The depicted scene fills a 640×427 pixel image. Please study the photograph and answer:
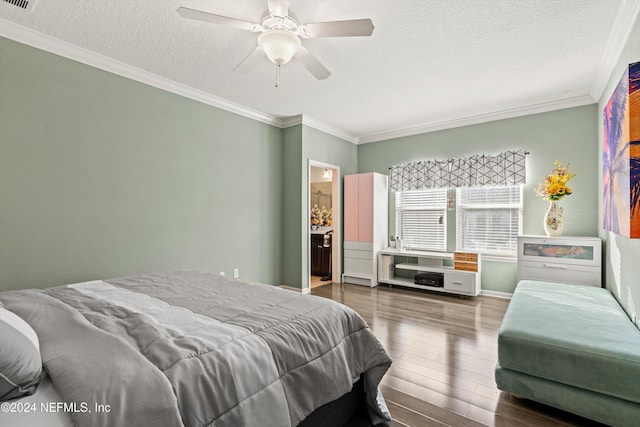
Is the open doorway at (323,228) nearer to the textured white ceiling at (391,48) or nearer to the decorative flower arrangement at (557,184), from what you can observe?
the textured white ceiling at (391,48)

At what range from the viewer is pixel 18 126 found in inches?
101

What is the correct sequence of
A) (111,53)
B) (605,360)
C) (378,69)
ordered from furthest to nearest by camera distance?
(378,69) → (111,53) → (605,360)

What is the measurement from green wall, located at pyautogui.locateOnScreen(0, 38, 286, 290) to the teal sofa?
3448 millimetres

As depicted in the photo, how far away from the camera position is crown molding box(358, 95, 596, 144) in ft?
13.1

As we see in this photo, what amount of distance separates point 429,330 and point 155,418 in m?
2.95

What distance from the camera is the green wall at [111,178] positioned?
2.59 m

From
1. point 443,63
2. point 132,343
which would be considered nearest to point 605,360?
point 132,343

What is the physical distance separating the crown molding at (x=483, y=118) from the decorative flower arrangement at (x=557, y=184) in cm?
80

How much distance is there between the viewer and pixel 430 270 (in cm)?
475

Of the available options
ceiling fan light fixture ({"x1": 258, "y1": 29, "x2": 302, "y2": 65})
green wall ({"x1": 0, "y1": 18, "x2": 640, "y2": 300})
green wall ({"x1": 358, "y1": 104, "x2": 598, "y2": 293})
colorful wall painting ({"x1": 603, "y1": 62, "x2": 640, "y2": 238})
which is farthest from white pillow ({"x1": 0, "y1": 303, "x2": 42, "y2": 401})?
green wall ({"x1": 358, "y1": 104, "x2": 598, "y2": 293})

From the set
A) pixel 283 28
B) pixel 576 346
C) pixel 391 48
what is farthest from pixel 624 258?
pixel 283 28

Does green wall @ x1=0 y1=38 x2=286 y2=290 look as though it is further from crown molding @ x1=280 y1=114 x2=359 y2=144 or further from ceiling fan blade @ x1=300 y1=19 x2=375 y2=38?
ceiling fan blade @ x1=300 y1=19 x2=375 y2=38

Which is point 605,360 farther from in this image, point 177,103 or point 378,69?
point 177,103

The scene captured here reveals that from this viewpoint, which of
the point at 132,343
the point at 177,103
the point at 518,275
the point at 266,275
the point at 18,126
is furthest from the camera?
the point at 266,275
